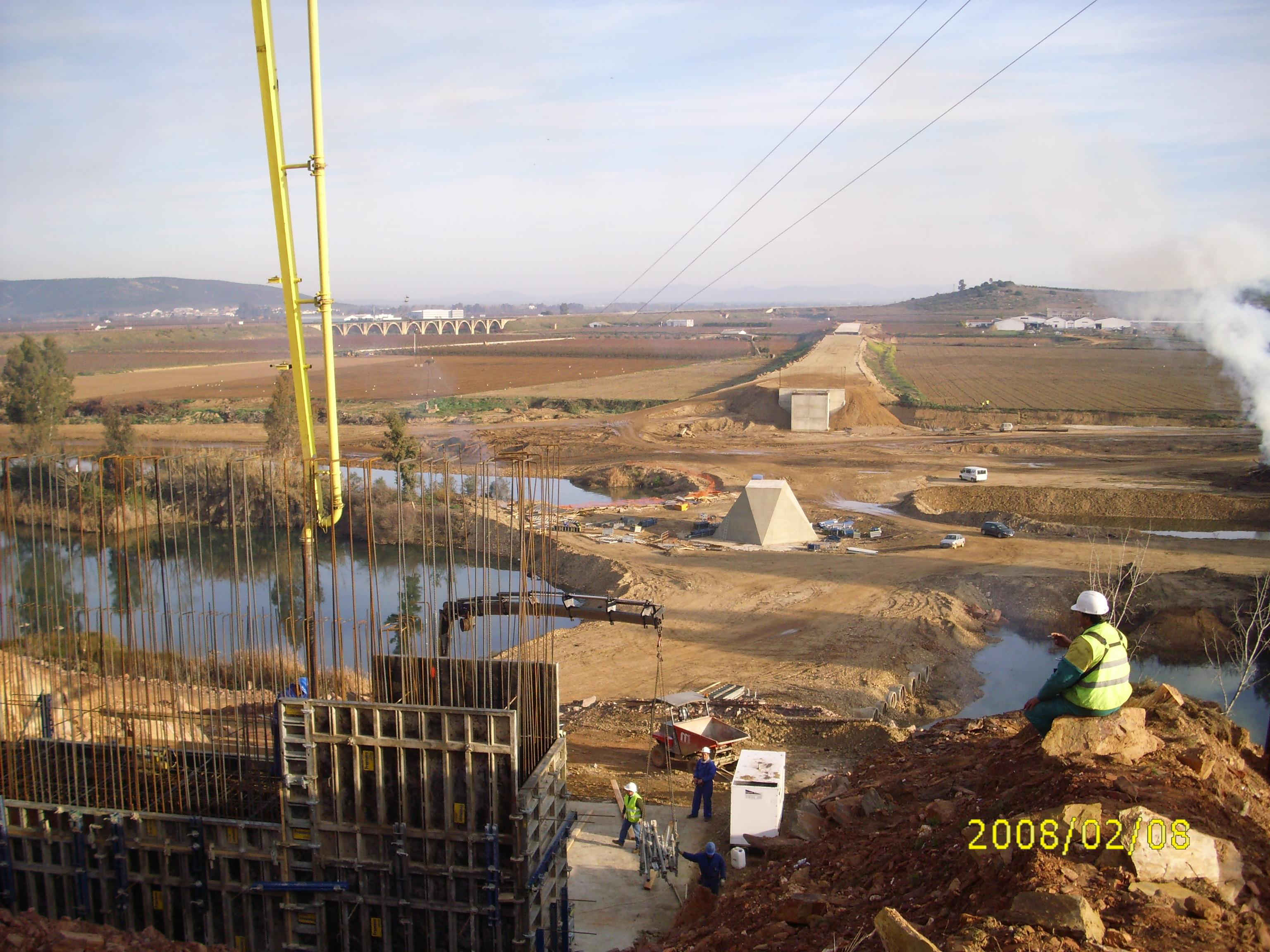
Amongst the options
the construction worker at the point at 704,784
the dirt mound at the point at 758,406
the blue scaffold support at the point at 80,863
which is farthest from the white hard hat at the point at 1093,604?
the dirt mound at the point at 758,406

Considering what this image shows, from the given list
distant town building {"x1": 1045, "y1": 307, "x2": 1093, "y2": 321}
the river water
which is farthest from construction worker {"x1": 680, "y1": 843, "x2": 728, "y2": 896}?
distant town building {"x1": 1045, "y1": 307, "x2": 1093, "y2": 321}

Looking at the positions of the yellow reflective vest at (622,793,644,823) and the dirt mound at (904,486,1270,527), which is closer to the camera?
the yellow reflective vest at (622,793,644,823)

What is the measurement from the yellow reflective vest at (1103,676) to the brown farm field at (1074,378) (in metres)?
56.2

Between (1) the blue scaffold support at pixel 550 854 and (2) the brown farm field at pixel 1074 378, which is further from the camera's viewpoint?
(2) the brown farm field at pixel 1074 378

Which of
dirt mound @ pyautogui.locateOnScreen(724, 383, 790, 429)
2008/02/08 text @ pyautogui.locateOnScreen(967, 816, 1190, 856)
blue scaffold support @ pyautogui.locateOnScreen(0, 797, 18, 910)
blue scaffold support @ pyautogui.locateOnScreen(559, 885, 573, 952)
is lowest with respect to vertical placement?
blue scaffold support @ pyautogui.locateOnScreen(559, 885, 573, 952)

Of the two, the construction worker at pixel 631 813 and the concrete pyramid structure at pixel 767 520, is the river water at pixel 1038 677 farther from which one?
the construction worker at pixel 631 813

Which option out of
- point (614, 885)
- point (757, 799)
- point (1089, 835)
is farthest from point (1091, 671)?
point (614, 885)

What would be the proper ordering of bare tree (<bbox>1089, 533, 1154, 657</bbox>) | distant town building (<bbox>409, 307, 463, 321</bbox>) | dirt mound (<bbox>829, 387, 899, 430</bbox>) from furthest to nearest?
distant town building (<bbox>409, 307, 463, 321</bbox>)
dirt mound (<bbox>829, 387, 899, 430</bbox>)
bare tree (<bbox>1089, 533, 1154, 657</bbox>)

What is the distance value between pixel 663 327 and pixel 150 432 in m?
130

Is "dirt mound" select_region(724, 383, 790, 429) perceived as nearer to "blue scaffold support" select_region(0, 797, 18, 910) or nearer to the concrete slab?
the concrete slab

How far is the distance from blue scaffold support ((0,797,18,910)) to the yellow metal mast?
3.64 m

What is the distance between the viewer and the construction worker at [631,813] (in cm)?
1080

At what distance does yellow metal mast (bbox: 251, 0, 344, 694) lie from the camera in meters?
10.8

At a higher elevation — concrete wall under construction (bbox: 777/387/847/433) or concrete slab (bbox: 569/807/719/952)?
concrete wall under construction (bbox: 777/387/847/433)
